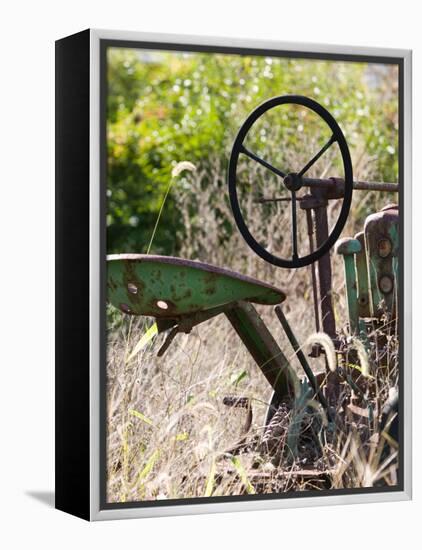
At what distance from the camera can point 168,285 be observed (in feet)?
18.8

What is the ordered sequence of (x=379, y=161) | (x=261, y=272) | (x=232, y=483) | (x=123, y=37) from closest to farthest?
(x=123, y=37) < (x=232, y=483) < (x=261, y=272) < (x=379, y=161)

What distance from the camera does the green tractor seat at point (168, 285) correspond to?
568 cm

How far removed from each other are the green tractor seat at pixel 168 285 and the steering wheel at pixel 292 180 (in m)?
0.22

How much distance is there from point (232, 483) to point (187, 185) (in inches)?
153

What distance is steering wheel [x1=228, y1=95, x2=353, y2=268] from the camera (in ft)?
19.7

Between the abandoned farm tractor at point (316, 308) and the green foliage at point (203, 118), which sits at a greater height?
the green foliage at point (203, 118)

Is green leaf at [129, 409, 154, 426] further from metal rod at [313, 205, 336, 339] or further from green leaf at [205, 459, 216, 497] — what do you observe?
metal rod at [313, 205, 336, 339]

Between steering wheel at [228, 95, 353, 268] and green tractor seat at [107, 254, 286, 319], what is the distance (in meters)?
0.22

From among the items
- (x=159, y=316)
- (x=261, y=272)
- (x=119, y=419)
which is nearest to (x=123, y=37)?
(x=159, y=316)

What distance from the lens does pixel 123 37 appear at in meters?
5.61

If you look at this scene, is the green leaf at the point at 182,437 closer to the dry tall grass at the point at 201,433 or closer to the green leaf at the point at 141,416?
the dry tall grass at the point at 201,433

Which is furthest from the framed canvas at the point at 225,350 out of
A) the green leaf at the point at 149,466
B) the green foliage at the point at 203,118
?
the green foliage at the point at 203,118

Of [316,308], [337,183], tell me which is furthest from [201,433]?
[337,183]

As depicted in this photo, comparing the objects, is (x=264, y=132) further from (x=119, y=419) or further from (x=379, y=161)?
(x=119, y=419)
